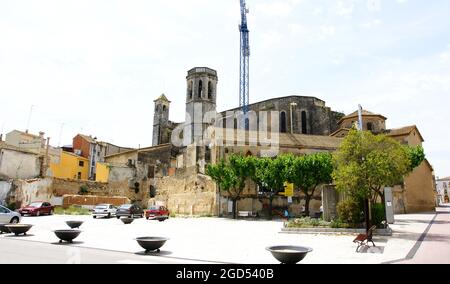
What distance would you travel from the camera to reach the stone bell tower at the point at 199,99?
180 ft

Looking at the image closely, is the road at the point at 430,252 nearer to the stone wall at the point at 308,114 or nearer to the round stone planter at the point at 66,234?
the round stone planter at the point at 66,234

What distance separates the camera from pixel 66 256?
923 centimetres

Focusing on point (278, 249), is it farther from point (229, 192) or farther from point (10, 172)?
point (10, 172)

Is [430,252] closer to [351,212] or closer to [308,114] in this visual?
[351,212]

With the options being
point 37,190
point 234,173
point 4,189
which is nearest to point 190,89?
point 37,190

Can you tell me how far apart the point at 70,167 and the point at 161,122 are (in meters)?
19.0

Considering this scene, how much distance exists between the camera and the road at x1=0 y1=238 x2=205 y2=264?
8.38 meters

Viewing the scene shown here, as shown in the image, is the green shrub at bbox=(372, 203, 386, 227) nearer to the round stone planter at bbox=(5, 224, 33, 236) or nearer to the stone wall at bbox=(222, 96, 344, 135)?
the round stone planter at bbox=(5, 224, 33, 236)

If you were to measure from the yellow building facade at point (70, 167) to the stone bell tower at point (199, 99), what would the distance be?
58.0 feet

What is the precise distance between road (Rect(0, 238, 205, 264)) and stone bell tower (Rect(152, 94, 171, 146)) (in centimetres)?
5343

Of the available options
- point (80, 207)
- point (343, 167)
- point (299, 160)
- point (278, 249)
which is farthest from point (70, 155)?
point (278, 249)

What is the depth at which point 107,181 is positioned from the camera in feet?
147

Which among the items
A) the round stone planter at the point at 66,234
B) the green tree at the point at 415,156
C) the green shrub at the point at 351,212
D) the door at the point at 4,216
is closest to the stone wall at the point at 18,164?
the door at the point at 4,216
